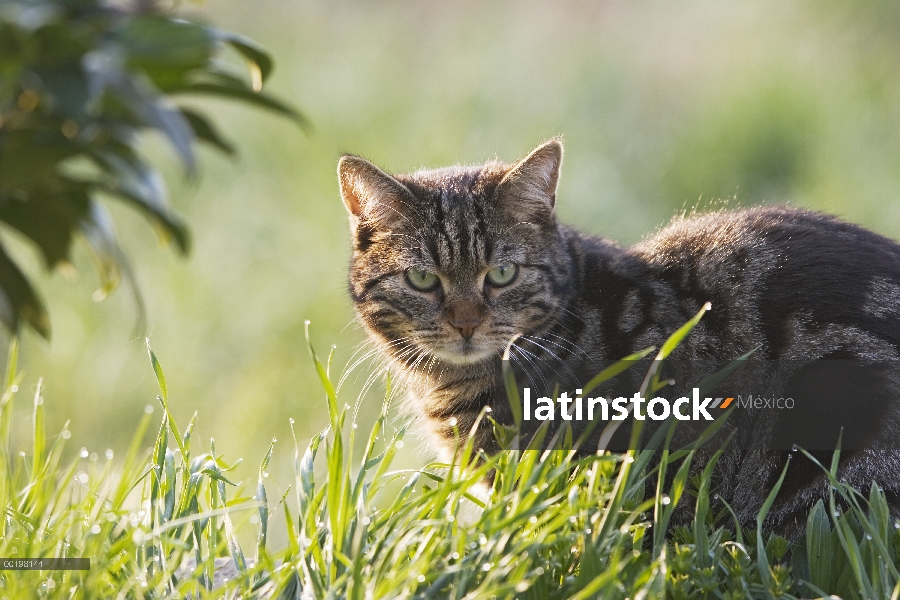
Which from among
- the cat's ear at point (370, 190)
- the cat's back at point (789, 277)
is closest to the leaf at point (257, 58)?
the cat's ear at point (370, 190)

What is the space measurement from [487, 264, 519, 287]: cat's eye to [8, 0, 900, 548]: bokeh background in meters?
1.22

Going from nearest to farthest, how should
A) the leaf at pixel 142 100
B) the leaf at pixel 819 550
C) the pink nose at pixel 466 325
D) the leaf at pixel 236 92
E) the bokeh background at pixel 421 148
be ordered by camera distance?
1. the leaf at pixel 142 100
2. the leaf at pixel 236 92
3. the leaf at pixel 819 550
4. the pink nose at pixel 466 325
5. the bokeh background at pixel 421 148

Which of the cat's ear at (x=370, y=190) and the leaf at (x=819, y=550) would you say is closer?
the leaf at (x=819, y=550)

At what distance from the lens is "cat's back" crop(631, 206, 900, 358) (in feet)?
5.74

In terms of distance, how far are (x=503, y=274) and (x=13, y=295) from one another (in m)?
1.10

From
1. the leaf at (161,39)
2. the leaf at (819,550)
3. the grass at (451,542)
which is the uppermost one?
the leaf at (161,39)

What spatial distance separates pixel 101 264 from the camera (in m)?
1.15

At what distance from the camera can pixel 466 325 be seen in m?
1.90

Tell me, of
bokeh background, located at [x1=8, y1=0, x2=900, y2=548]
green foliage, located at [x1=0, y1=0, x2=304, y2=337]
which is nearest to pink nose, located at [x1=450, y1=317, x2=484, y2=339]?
green foliage, located at [x1=0, y1=0, x2=304, y2=337]

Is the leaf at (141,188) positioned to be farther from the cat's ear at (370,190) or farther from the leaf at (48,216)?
the cat's ear at (370,190)

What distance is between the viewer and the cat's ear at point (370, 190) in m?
1.97

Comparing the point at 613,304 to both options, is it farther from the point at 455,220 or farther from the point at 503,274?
the point at 455,220

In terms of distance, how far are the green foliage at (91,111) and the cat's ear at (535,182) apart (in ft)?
3.01

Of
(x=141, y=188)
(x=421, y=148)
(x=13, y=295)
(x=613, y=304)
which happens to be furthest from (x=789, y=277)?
(x=421, y=148)
